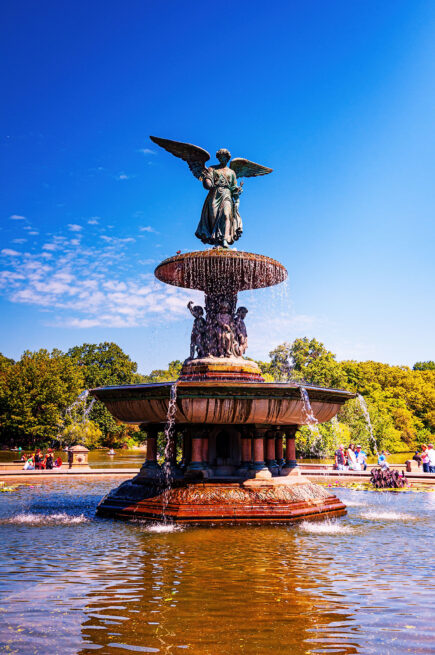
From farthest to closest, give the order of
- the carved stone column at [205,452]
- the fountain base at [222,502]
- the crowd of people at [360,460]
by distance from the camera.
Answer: the crowd of people at [360,460], the carved stone column at [205,452], the fountain base at [222,502]

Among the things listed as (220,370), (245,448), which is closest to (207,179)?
(220,370)

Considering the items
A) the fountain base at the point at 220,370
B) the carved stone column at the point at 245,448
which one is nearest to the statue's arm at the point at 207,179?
the fountain base at the point at 220,370

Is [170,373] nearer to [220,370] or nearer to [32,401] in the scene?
[32,401]

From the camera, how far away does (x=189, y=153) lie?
45.0 ft

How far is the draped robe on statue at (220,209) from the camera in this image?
45.3 feet

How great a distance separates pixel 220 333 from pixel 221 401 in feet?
10.7

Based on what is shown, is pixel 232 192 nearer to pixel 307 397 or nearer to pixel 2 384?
pixel 307 397

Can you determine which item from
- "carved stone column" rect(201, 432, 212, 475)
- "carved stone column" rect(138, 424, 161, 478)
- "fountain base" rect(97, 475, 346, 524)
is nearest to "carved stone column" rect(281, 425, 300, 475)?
"fountain base" rect(97, 475, 346, 524)

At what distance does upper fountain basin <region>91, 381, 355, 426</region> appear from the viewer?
394 inches

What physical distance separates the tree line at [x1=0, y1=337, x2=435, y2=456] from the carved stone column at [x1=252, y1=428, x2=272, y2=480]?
23.8 m

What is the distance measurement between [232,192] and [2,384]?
138 ft

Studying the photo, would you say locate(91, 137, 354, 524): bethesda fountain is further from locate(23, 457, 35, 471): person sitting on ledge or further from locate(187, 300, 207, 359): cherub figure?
locate(23, 457, 35, 471): person sitting on ledge

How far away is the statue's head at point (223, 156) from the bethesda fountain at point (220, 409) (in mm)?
29

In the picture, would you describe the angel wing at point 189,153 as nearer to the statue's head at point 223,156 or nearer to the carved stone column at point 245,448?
the statue's head at point 223,156
